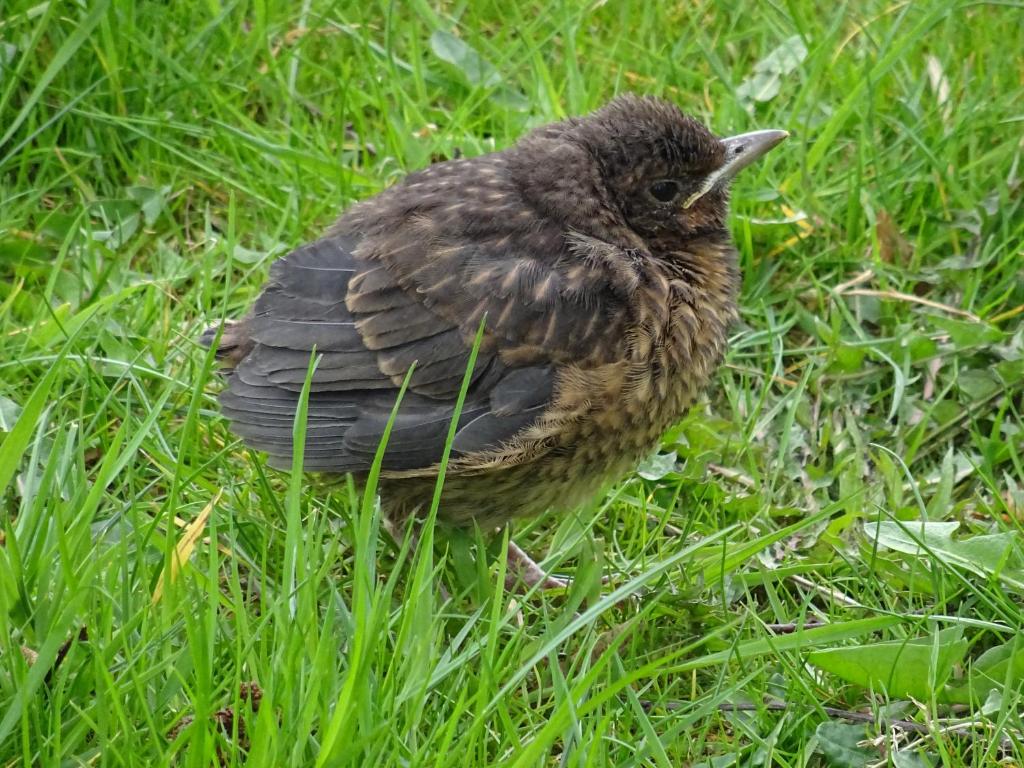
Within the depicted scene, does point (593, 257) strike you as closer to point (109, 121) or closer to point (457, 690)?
point (457, 690)

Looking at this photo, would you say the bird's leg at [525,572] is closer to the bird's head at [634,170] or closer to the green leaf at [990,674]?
the bird's head at [634,170]

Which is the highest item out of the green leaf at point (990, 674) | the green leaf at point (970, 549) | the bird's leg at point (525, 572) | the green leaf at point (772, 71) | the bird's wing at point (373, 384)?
the bird's wing at point (373, 384)

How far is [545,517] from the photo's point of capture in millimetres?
4309

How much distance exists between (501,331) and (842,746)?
1294 millimetres

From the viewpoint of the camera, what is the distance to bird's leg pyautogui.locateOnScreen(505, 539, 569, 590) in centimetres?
391

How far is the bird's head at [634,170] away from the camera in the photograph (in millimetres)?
3867

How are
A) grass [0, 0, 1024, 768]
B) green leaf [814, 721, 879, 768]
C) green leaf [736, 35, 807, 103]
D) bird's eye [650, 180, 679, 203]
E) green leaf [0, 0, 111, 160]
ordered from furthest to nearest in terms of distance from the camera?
green leaf [736, 35, 807, 103] → green leaf [0, 0, 111, 160] → bird's eye [650, 180, 679, 203] → green leaf [814, 721, 879, 768] → grass [0, 0, 1024, 768]

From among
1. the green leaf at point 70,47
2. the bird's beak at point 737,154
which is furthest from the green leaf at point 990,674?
the green leaf at point 70,47

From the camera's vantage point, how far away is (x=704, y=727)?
130 inches

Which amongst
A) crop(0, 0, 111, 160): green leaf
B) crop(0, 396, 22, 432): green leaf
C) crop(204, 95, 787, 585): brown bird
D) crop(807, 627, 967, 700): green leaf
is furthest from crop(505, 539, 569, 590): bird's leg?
crop(0, 0, 111, 160): green leaf

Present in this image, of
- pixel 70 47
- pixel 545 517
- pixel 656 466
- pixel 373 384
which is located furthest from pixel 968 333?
pixel 70 47

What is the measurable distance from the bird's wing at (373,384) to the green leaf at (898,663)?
0.94 meters

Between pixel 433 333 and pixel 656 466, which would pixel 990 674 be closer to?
pixel 656 466

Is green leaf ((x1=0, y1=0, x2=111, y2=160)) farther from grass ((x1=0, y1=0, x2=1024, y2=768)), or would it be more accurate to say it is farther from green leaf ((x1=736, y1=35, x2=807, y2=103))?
green leaf ((x1=736, y1=35, x2=807, y2=103))
